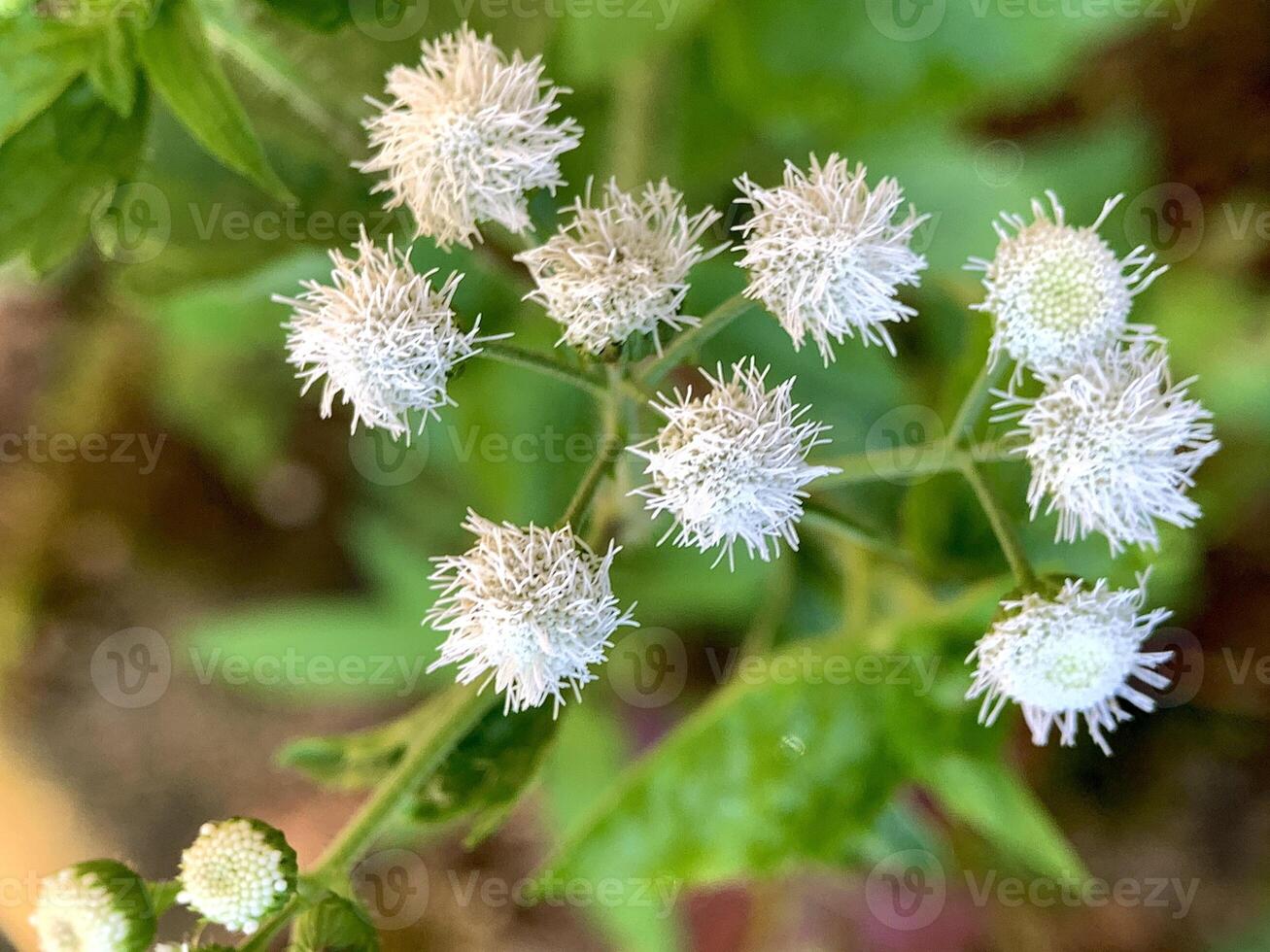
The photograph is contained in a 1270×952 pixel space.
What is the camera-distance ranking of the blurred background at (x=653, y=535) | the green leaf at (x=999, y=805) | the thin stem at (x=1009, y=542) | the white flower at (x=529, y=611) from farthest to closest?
1. the blurred background at (x=653, y=535)
2. the green leaf at (x=999, y=805)
3. the thin stem at (x=1009, y=542)
4. the white flower at (x=529, y=611)

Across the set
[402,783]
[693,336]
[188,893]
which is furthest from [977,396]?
[188,893]

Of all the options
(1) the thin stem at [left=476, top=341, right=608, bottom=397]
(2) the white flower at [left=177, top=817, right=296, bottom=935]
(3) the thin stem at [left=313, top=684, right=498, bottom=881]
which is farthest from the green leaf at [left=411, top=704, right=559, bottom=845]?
(1) the thin stem at [left=476, top=341, right=608, bottom=397]

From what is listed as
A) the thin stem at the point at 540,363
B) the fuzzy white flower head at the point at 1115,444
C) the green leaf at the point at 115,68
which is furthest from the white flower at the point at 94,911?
the fuzzy white flower head at the point at 1115,444

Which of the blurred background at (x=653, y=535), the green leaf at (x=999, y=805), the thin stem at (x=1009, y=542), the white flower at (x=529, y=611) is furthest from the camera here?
the blurred background at (x=653, y=535)

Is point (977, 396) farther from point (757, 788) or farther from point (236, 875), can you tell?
point (236, 875)

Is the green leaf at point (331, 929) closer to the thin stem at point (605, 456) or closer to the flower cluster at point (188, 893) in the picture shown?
the flower cluster at point (188, 893)

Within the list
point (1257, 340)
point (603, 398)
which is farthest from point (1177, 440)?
point (1257, 340)

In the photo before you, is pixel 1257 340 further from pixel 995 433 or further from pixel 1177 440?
pixel 1177 440

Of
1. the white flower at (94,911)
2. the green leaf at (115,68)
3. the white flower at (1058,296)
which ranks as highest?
the white flower at (1058,296)
